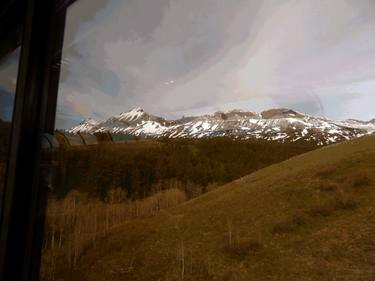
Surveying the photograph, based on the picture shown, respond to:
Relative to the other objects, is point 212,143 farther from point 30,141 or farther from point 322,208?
point 30,141

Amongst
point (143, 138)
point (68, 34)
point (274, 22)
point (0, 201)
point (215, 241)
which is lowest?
point (215, 241)

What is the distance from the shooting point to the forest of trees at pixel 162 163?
3.31ft

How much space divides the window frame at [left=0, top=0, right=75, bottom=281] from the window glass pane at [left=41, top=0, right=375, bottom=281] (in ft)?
0.20

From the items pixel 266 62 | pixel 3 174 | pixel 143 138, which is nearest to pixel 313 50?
pixel 266 62

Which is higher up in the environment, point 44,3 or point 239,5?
point 44,3

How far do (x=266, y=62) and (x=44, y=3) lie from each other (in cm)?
85

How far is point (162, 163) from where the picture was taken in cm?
120

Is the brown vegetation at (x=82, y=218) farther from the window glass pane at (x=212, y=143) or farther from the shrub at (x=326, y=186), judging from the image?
the shrub at (x=326, y=186)

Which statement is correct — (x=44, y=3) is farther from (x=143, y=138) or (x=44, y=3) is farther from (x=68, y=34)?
(x=143, y=138)

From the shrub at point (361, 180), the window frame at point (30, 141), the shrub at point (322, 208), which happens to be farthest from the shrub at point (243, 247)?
the window frame at point (30, 141)

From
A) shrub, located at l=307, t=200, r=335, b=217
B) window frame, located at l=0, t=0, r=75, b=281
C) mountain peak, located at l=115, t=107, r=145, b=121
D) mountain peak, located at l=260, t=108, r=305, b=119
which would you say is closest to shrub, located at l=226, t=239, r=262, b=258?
shrub, located at l=307, t=200, r=335, b=217

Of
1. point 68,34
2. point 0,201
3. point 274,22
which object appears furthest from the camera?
point 68,34

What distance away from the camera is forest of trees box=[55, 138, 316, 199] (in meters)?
1.01

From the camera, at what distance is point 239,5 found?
40.7 inches
